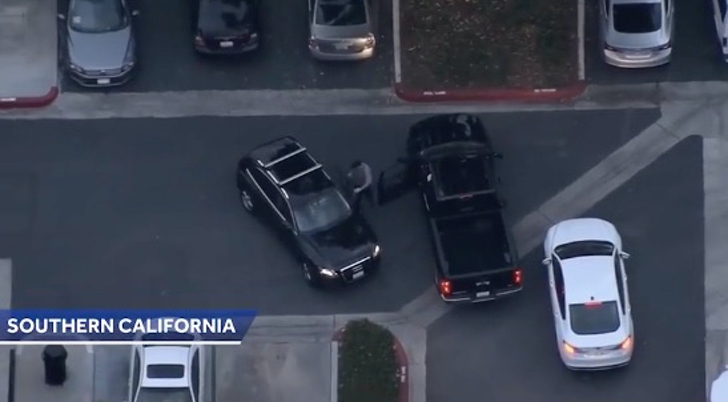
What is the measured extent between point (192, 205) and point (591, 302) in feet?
29.1

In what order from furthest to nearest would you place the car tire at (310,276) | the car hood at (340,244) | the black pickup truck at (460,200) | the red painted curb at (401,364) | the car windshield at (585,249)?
the car tire at (310,276) < the car hood at (340,244) < the black pickup truck at (460,200) < the car windshield at (585,249) < the red painted curb at (401,364)

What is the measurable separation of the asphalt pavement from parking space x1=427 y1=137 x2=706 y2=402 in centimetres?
146

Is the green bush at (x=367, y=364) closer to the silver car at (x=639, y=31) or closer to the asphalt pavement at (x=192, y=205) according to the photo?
the asphalt pavement at (x=192, y=205)

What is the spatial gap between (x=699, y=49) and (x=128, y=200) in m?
13.0

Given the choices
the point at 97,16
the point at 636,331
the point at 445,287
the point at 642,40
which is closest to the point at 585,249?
the point at 636,331

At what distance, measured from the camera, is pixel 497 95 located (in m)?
43.8

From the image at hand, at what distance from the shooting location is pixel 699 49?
44.3 m

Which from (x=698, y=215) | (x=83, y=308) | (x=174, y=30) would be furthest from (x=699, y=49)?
(x=83, y=308)

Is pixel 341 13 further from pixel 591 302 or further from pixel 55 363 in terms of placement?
pixel 55 363

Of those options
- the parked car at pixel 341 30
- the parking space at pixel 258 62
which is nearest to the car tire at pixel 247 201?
the parking space at pixel 258 62

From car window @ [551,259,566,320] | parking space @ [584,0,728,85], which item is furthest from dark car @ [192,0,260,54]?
car window @ [551,259,566,320]

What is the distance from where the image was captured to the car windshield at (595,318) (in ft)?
129

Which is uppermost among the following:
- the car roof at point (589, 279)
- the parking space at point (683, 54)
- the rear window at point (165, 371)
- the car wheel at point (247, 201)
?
the parking space at point (683, 54)

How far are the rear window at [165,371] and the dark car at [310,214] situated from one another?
3750 millimetres
